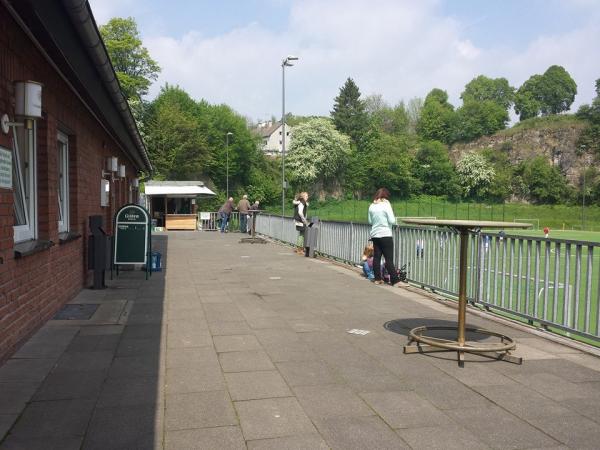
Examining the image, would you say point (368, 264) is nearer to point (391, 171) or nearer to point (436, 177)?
point (391, 171)

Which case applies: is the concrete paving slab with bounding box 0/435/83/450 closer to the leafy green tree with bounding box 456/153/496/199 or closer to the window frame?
the window frame

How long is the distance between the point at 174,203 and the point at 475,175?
62.3 m

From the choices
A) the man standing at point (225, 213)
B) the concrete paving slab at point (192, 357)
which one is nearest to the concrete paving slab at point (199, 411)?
the concrete paving slab at point (192, 357)

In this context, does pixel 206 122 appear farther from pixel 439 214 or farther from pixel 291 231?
pixel 291 231

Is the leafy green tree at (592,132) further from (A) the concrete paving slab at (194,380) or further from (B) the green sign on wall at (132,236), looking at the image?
(A) the concrete paving slab at (194,380)

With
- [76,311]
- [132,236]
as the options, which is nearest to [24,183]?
[76,311]

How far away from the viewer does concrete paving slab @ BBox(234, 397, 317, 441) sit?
3.49 metres

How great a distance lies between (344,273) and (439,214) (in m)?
57.3

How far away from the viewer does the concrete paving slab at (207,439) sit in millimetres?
3271

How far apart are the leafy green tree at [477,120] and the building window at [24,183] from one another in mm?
99645

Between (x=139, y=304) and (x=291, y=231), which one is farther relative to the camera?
(x=291, y=231)

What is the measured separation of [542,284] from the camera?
256 inches

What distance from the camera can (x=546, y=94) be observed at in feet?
397

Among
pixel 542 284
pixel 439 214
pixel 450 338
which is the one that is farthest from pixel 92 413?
pixel 439 214
